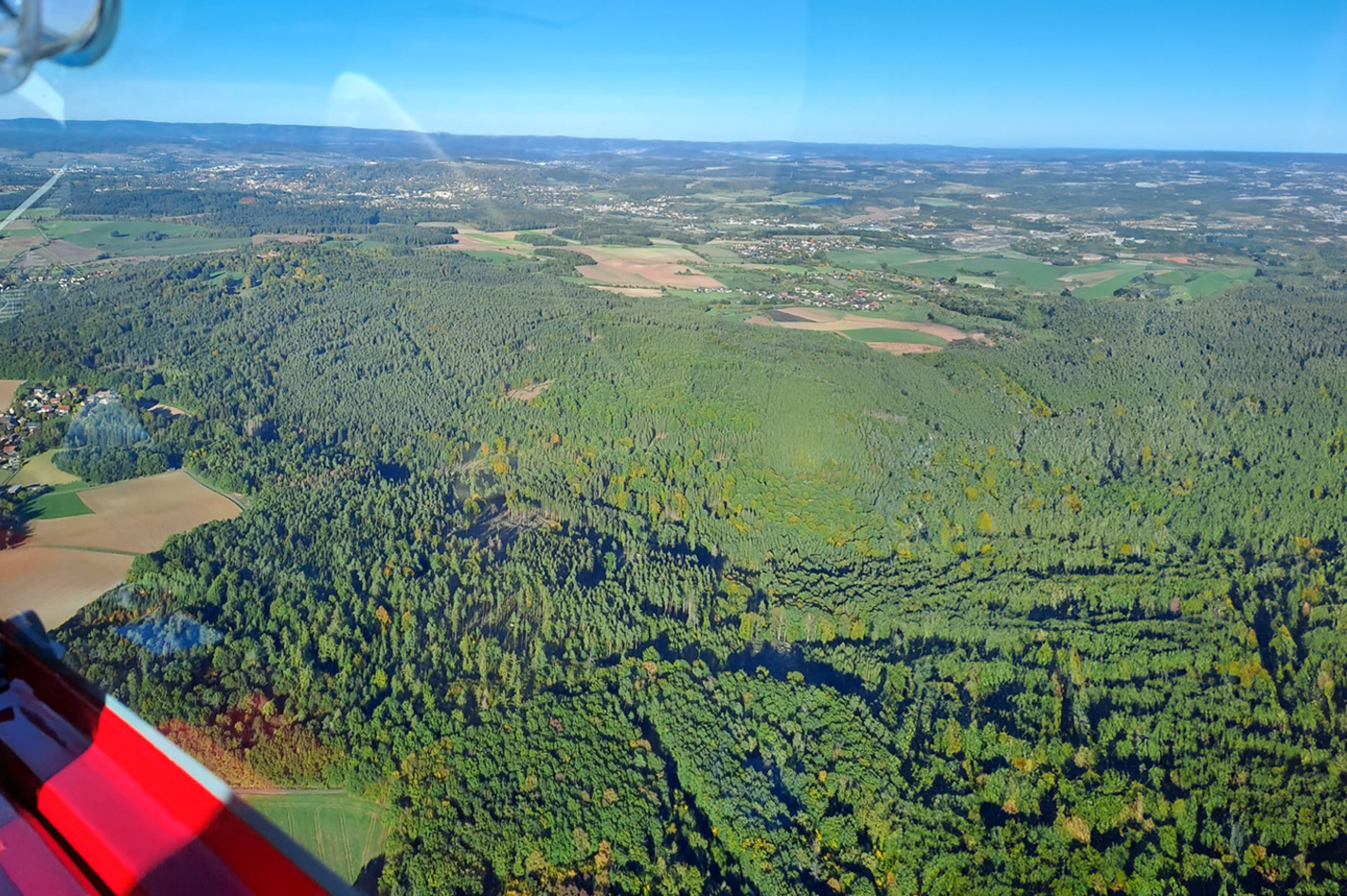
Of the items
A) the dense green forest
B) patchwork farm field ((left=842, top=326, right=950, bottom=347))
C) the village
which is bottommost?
the dense green forest

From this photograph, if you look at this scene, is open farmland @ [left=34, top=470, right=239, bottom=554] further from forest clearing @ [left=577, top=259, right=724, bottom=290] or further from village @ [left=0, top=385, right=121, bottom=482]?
forest clearing @ [left=577, top=259, right=724, bottom=290]

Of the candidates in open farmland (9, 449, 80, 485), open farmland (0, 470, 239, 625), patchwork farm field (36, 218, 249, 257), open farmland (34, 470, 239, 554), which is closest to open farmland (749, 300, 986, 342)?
open farmland (34, 470, 239, 554)

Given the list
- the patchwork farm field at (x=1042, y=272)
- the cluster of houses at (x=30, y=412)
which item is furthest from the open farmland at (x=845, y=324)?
the cluster of houses at (x=30, y=412)

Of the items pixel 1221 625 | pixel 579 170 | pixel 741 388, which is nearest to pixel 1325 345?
pixel 1221 625

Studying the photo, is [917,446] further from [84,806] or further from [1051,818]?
[84,806]

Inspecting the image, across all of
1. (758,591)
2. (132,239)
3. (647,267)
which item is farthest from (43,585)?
(647,267)

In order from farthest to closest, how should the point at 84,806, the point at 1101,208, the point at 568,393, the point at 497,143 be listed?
the point at 1101,208
the point at 497,143
the point at 568,393
the point at 84,806
